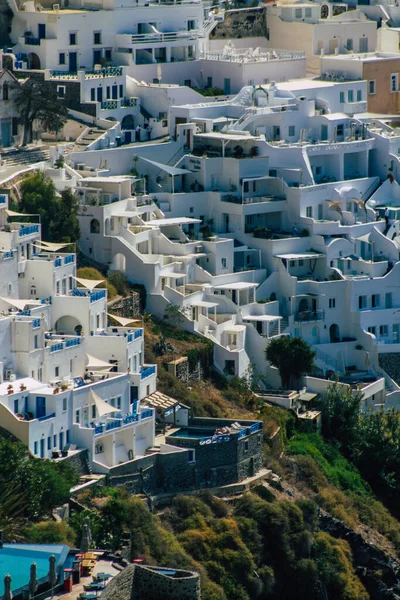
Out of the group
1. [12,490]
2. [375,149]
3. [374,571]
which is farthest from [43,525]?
[375,149]

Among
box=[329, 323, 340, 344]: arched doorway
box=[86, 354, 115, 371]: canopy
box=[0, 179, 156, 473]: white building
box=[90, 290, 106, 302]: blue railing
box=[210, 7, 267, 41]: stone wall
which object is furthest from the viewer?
box=[210, 7, 267, 41]: stone wall

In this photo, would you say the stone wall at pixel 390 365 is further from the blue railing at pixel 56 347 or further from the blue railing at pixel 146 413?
the blue railing at pixel 56 347

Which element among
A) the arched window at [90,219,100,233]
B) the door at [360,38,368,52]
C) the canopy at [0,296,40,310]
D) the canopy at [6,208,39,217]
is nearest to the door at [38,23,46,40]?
the arched window at [90,219,100,233]

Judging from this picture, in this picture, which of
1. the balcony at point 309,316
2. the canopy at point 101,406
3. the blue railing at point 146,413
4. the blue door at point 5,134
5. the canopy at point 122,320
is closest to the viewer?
the canopy at point 101,406

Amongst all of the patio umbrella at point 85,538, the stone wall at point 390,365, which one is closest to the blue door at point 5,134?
the stone wall at point 390,365

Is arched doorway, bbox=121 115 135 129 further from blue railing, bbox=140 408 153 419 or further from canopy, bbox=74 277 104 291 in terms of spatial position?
blue railing, bbox=140 408 153 419

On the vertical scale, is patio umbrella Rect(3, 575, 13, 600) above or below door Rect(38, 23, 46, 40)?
below

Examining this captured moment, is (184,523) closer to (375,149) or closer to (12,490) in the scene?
(12,490)
